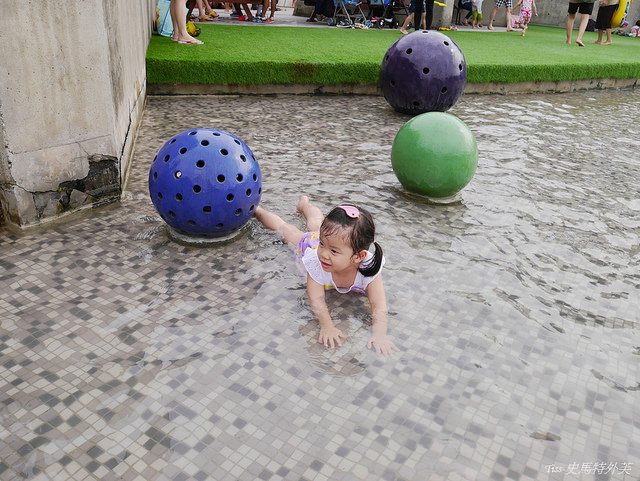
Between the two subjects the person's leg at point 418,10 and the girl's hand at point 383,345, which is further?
the person's leg at point 418,10

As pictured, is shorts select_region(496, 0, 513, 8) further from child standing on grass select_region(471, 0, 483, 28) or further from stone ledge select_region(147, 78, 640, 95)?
stone ledge select_region(147, 78, 640, 95)

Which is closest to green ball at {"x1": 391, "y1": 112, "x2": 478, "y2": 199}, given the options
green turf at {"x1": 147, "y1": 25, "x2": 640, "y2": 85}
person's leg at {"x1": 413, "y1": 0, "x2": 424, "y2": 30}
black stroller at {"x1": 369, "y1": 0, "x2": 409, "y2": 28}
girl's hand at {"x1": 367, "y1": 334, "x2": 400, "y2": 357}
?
→ girl's hand at {"x1": 367, "y1": 334, "x2": 400, "y2": 357}

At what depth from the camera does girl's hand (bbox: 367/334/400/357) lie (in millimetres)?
3381

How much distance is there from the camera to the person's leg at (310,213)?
4645 mm

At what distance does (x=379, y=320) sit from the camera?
3650mm

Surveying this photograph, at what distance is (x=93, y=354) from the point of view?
318 centimetres

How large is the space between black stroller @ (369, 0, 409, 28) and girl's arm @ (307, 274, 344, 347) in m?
16.7

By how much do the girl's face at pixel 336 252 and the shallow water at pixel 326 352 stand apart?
0.43 m

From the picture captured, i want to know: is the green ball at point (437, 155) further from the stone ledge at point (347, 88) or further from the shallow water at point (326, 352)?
the stone ledge at point (347, 88)

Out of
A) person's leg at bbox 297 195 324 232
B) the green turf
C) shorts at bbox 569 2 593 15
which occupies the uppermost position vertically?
shorts at bbox 569 2 593 15

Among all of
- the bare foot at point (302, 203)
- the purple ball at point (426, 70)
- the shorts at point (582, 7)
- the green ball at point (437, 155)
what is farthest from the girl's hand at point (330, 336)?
the shorts at point (582, 7)

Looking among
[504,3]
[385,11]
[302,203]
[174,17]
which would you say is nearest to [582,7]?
[385,11]

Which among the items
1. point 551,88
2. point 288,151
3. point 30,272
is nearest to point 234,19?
point 551,88

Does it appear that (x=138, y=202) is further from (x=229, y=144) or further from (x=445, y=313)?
(x=445, y=313)
